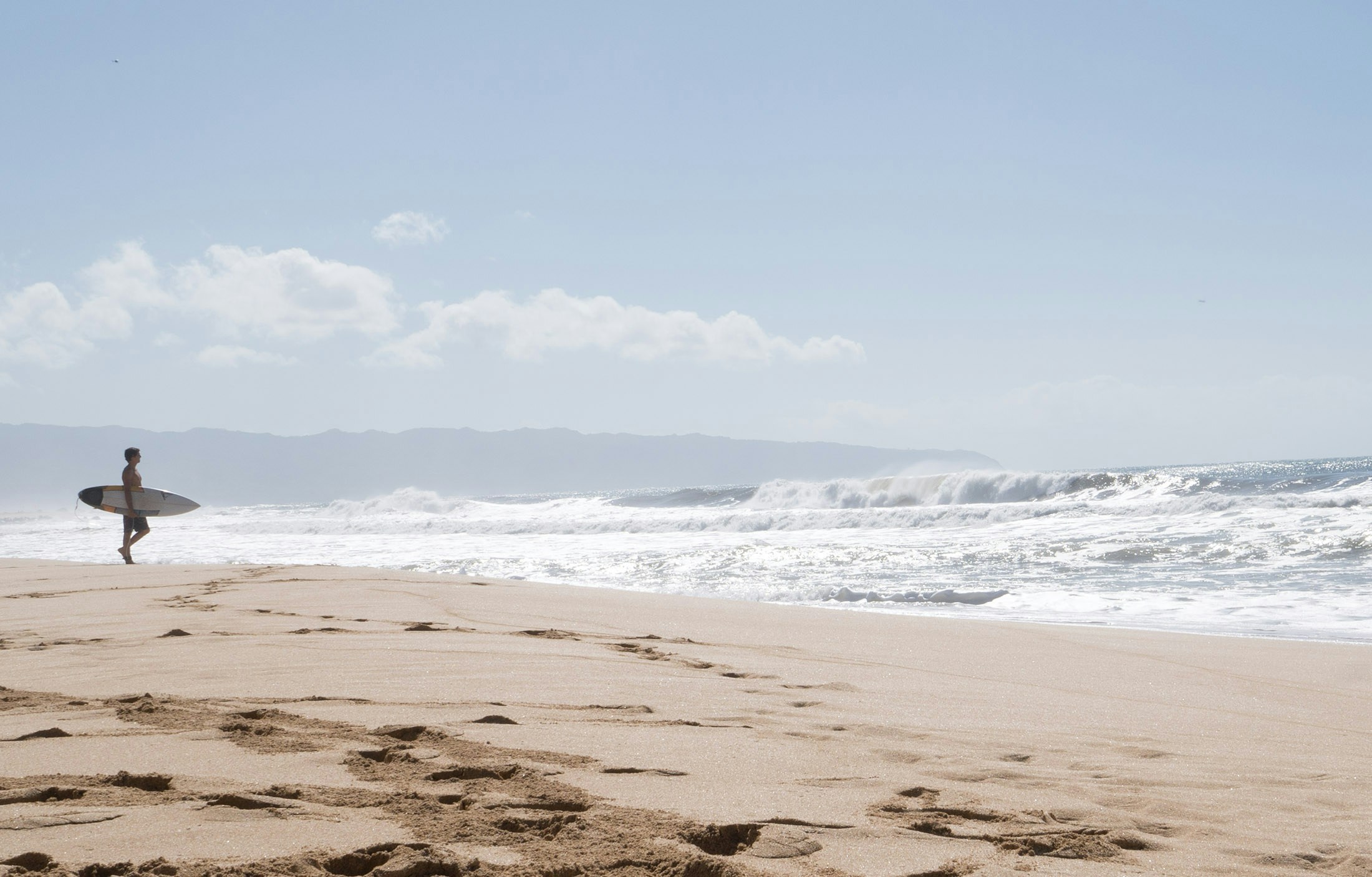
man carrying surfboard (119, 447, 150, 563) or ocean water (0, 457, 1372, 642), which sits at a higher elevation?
man carrying surfboard (119, 447, 150, 563)

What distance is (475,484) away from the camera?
397ft

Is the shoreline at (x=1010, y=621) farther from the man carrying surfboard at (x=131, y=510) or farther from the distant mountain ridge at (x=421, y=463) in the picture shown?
the distant mountain ridge at (x=421, y=463)

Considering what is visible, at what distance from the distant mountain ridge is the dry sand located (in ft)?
302

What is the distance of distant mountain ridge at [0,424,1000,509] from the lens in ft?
368

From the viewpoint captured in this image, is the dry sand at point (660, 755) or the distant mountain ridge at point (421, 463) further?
the distant mountain ridge at point (421, 463)

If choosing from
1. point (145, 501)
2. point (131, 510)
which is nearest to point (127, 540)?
point (131, 510)

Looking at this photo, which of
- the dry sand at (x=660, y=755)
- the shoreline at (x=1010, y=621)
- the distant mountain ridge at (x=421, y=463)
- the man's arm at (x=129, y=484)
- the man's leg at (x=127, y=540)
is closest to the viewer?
the dry sand at (x=660, y=755)

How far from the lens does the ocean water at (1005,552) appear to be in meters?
7.48

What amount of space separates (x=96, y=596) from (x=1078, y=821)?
6.87 m

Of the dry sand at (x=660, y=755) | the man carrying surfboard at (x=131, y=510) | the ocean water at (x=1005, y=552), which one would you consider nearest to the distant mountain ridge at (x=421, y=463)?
the ocean water at (x=1005, y=552)

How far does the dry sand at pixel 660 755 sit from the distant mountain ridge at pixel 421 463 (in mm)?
92105

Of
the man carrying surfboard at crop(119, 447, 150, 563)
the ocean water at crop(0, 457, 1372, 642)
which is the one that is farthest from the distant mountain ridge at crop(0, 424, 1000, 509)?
the man carrying surfboard at crop(119, 447, 150, 563)

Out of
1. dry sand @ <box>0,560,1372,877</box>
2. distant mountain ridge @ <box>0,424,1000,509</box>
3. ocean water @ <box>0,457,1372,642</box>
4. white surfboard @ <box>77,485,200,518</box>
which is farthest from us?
distant mountain ridge @ <box>0,424,1000,509</box>

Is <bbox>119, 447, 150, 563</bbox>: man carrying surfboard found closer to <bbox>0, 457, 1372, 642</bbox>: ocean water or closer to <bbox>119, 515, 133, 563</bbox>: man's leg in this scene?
<bbox>119, 515, 133, 563</bbox>: man's leg
